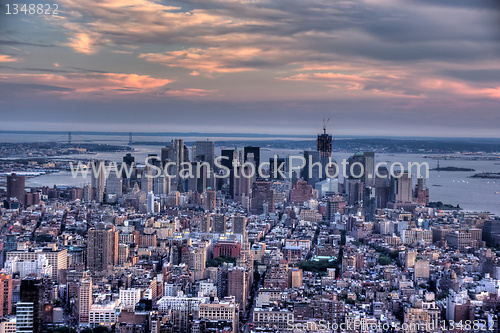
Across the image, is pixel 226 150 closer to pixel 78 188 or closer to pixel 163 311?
pixel 78 188

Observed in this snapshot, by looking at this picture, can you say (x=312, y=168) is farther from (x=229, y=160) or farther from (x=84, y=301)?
(x=84, y=301)

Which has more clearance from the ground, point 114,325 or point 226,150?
point 226,150

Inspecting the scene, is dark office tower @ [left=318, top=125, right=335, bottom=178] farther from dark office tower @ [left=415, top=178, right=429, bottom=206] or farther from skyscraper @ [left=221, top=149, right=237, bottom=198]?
dark office tower @ [left=415, top=178, right=429, bottom=206]

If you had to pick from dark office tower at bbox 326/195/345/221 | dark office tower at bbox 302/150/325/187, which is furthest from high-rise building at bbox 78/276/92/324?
dark office tower at bbox 302/150/325/187

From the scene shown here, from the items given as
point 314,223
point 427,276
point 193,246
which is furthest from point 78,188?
point 427,276

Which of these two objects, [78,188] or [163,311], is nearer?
[163,311]

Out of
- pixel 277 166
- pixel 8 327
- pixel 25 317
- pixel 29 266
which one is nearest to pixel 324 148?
pixel 277 166

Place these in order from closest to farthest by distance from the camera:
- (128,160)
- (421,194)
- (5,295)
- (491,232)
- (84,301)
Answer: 1. (5,295)
2. (84,301)
3. (491,232)
4. (421,194)
5. (128,160)
